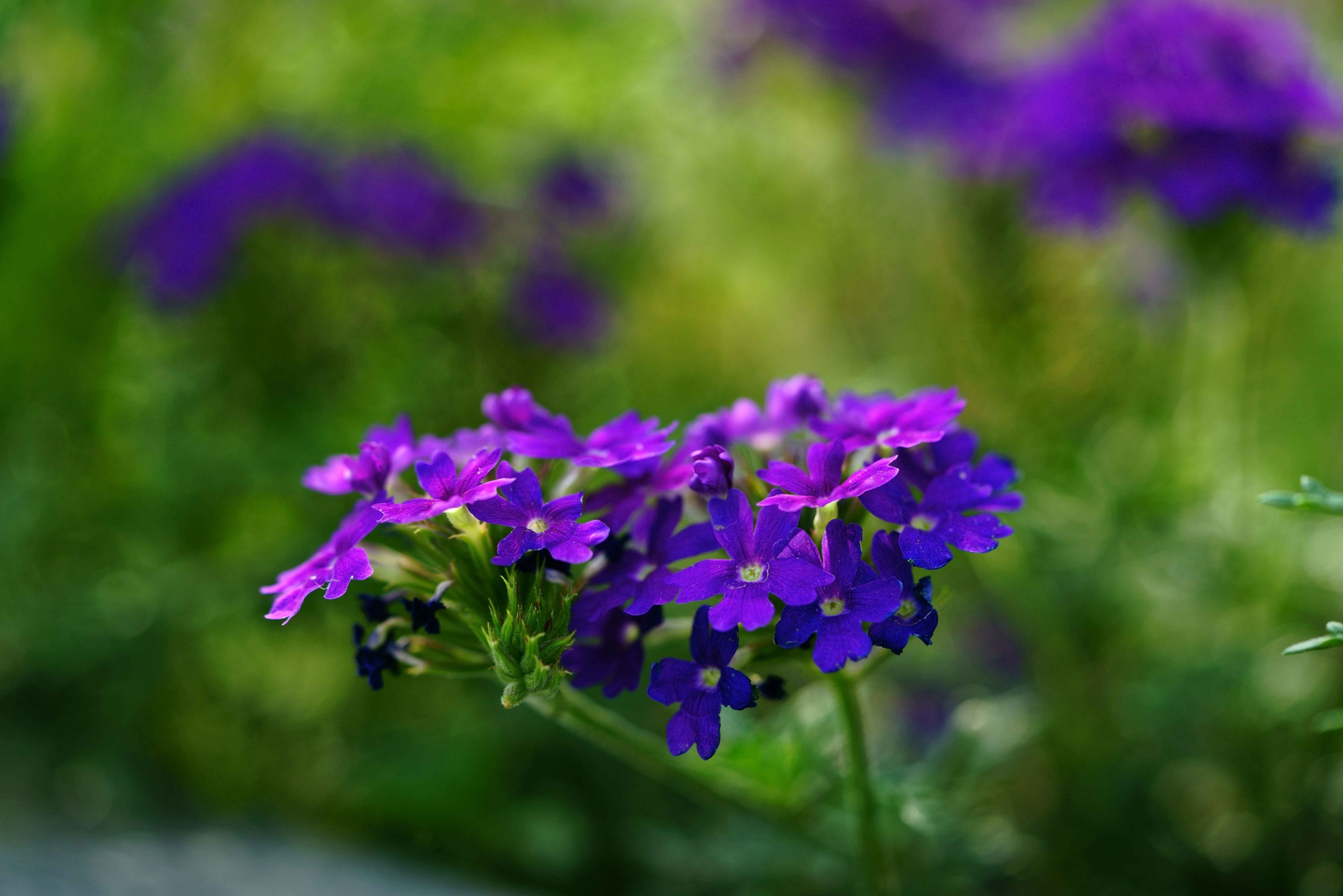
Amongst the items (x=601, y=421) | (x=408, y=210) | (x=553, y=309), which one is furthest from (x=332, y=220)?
(x=601, y=421)

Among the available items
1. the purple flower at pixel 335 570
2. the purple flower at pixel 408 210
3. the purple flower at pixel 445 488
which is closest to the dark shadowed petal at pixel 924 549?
the purple flower at pixel 445 488

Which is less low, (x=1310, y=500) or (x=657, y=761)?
(x=1310, y=500)

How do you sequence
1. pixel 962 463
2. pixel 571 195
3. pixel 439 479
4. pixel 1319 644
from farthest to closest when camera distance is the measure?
pixel 571 195 → pixel 962 463 → pixel 439 479 → pixel 1319 644

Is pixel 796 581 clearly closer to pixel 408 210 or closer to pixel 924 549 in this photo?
pixel 924 549

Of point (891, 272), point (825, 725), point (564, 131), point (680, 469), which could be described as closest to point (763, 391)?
point (891, 272)

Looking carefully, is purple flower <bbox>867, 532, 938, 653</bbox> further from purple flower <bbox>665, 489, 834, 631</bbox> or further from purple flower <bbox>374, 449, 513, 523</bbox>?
purple flower <bbox>374, 449, 513, 523</bbox>

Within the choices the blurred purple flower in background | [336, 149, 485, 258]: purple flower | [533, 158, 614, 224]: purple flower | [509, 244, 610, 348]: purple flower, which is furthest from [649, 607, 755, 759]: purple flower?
the blurred purple flower in background

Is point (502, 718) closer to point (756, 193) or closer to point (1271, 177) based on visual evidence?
point (1271, 177)
